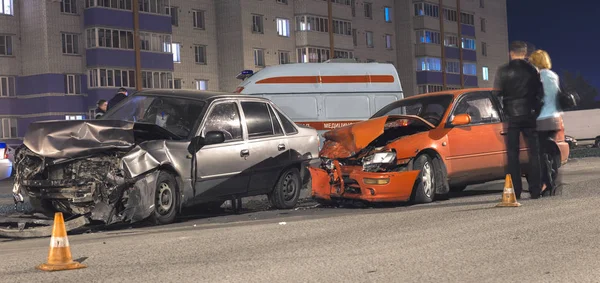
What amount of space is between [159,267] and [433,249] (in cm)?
236

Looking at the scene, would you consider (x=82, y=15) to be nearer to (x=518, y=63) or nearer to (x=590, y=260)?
(x=518, y=63)

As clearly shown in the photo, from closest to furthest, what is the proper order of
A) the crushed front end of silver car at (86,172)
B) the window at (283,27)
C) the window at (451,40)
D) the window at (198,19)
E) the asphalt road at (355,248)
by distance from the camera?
1. the asphalt road at (355,248)
2. the crushed front end of silver car at (86,172)
3. the window at (198,19)
4. the window at (283,27)
5. the window at (451,40)

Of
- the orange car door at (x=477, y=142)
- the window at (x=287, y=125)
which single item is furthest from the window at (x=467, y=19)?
the window at (x=287, y=125)

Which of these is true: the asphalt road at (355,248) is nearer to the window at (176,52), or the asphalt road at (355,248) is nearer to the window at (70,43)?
the window at (70,43)

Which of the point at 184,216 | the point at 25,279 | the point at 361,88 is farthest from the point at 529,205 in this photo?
the point at 361,88

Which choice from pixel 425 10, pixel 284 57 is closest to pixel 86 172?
pixel 284 57

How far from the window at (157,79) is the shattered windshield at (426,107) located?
39005 millimetres

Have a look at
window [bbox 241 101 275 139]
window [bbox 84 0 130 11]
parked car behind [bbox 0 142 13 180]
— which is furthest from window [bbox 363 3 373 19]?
window [bbox 241 101 275 139]

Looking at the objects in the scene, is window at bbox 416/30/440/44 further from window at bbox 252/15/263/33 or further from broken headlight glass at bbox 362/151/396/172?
broken headlight glass at bbox 362/151/396/172

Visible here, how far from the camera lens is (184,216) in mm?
12930

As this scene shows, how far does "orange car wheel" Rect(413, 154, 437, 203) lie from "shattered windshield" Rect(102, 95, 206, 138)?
321 cm

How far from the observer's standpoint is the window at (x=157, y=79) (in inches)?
2071

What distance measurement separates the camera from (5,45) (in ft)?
160

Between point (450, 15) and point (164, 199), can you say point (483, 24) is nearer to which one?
point (450, 15)
